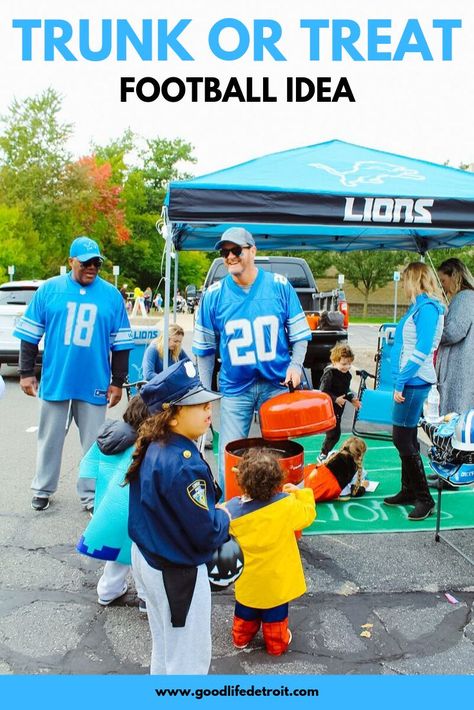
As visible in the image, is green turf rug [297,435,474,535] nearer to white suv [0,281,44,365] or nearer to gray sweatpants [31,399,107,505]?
gray sweatpants [31,399,107,505]

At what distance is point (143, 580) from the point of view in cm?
244

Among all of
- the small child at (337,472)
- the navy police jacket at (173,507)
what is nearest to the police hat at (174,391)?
the navy police jacket at (173,507)

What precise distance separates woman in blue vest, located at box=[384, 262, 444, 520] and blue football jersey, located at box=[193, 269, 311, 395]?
2.73 feet

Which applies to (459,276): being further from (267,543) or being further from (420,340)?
(267,543)

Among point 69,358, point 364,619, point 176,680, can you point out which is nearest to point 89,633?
point 176,680

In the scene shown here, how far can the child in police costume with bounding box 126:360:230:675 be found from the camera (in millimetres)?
2299

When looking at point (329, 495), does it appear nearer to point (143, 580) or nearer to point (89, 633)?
point (89, 633)

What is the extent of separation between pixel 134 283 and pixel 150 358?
44.4m

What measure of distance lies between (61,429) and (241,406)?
5.12 feet

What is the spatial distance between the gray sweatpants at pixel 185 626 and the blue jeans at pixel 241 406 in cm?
178

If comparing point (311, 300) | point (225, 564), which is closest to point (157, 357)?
point (225, 564)

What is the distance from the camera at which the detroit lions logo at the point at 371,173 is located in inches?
173

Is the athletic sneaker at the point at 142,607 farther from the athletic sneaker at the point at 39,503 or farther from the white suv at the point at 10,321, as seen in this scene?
the white suv at the point at 10,321

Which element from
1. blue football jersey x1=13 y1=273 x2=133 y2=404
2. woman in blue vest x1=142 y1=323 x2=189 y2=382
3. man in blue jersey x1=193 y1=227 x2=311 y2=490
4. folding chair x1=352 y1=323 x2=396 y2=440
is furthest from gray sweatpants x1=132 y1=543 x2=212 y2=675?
folding chair x1=352 y1=323 x2=396 y2=440
